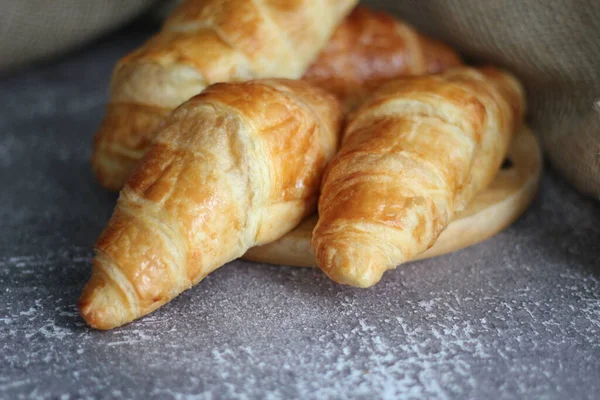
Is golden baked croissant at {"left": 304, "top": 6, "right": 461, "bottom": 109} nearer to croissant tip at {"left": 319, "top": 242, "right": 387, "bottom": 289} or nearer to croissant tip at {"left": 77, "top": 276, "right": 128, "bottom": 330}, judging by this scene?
croissant tip at {"left": 319, "top": 242, "right": 387, "bottom": 289}

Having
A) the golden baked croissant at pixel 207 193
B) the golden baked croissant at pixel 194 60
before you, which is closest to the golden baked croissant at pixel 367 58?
the golden baked croissant at pixel 194 60

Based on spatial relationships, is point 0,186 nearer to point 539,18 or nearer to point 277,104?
point 277,104

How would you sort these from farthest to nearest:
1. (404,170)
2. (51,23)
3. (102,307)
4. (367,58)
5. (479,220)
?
1. (51,23)
2. (367,58)
3. (479,220)
4. (404,170)
5. (102,307)

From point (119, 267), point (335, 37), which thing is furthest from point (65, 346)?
point (335, 37)

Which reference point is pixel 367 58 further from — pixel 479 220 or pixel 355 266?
pixel 355 266

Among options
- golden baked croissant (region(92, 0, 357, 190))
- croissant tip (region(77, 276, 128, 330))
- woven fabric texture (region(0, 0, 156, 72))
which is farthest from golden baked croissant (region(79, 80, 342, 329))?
woven fabric texture (region(0, 0, 156, 72))

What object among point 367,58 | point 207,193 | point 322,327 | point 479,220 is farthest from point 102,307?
point 367,58
